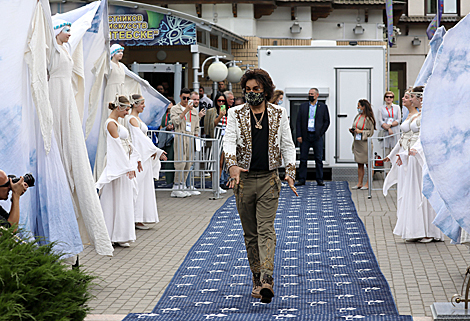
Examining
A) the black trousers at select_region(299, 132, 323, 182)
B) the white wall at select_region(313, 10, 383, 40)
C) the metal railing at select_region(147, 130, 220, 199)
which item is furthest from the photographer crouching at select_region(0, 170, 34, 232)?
the white wall at select_region(313, 10, 383, 40)

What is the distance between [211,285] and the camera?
20.2 feet

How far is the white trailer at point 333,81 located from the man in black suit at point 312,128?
3.16 feet

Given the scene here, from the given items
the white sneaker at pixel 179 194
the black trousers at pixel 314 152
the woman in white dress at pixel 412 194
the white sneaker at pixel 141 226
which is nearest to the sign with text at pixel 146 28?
the black trousers at pixel 314 152

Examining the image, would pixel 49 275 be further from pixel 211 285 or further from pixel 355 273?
pixel 355 273

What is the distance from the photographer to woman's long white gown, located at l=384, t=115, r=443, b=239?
27.1 ft

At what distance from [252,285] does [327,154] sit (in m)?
10.1

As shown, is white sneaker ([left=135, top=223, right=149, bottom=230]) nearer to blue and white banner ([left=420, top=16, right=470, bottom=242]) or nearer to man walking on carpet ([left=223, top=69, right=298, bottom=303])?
man walking on carpet ([left=223, top=69, right=298, bottom=303])

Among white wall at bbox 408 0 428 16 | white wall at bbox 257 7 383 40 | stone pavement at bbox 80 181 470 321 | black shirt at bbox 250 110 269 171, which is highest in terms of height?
white wall at bbox 408 0 428 16

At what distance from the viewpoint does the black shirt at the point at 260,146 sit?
18.6ft

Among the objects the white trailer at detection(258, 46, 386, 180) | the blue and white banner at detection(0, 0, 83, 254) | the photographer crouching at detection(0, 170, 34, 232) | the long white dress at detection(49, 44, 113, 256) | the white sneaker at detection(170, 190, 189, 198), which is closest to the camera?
the photographer crouching at detection(0, 170, 34, 232)

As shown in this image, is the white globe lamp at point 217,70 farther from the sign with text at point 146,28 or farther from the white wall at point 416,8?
the white wall at point 416,8

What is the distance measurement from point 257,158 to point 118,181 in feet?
9.87

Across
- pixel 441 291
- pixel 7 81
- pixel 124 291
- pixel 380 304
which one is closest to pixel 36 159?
pixel 7 81

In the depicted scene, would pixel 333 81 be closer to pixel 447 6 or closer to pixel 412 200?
pixel 412 200
